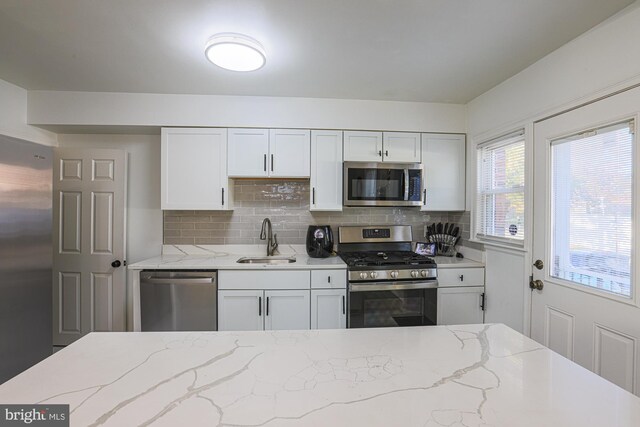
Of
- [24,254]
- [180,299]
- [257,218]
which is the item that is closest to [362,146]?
[257,218]

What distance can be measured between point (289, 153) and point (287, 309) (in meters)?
1.37

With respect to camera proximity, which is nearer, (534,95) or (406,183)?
(534,95)

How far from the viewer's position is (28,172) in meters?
1.90

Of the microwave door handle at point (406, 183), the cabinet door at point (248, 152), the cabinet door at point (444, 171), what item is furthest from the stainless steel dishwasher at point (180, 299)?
the cabinet door at point (444, 171)

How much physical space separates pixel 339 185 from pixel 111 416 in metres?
2.23

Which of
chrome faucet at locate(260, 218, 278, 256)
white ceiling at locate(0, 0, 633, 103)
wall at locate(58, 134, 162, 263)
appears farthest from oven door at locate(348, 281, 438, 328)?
wall at locate(58, 134, 162, 263)

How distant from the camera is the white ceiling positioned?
4.60 ft

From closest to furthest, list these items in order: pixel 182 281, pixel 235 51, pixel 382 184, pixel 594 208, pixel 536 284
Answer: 1. pixel 594 208
2. pixel 235 51
3. pixel 536 284
4. pixel 182 281
5. pixel 382 184

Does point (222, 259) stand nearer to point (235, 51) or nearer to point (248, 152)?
point (248, 152)

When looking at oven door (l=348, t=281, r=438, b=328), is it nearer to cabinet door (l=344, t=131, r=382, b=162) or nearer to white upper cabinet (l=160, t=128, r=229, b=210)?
cabinet door (l=344, t=131, r=382, b=162)

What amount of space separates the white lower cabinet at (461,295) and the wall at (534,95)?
7 cm

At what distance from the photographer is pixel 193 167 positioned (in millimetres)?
2527

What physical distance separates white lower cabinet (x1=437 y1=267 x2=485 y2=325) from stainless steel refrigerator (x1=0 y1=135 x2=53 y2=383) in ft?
10.2

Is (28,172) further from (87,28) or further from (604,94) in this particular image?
(604,94)
